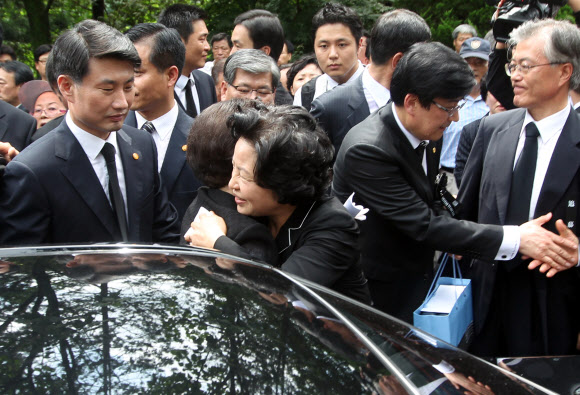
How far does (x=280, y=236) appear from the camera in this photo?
228 cm

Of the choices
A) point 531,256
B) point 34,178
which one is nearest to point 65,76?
point 34,178

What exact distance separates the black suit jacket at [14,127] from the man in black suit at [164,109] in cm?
142

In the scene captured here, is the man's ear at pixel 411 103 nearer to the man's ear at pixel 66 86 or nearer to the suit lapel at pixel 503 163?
the suit lapel at pixel 503 163

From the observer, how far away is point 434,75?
286cm

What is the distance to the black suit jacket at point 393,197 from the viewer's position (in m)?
2.92

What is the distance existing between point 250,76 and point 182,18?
1523mm

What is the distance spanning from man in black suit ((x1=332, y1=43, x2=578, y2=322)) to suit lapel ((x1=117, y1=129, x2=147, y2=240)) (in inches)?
37.3

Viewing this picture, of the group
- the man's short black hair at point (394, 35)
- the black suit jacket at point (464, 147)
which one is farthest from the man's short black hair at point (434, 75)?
the black suit jacket at point (464, 147)

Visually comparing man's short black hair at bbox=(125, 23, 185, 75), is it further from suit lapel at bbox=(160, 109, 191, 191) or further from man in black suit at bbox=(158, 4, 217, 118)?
man in black suit at bbox=(158, 4, 217, 118)

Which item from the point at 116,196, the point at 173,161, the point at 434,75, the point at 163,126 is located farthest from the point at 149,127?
the point at 434,75

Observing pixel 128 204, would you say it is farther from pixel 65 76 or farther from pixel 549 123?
pixel 549 123

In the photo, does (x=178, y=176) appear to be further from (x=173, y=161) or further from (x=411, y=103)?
(x=411, y=103)

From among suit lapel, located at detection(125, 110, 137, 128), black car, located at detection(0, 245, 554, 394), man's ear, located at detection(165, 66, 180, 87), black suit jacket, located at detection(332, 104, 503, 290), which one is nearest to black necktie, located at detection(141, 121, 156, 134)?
suit lapel, located at detection(125, 110, 137, 128)

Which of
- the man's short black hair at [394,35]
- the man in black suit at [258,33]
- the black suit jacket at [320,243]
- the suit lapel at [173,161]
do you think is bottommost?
the black suit jacket at [320,243]
